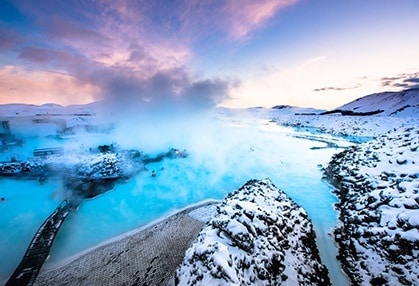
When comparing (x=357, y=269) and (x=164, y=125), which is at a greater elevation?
(x=164, y=125)

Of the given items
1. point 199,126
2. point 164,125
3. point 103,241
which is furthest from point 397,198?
point 199,126

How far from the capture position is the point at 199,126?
58.2 metres

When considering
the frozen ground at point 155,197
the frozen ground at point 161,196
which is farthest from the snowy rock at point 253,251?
the frozen ground at point 155,197

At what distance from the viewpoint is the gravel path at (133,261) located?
7684 mm

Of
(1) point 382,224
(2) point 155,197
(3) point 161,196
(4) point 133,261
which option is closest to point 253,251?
(4) point 133,261

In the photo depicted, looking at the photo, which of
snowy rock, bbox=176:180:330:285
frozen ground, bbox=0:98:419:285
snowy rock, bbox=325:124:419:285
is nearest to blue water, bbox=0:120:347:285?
frozen ground, bbox=0:98:419:285

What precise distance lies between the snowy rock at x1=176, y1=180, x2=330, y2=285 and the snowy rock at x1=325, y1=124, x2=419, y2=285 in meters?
1.60

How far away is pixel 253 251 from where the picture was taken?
6918 millimetres

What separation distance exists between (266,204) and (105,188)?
48.6 feet

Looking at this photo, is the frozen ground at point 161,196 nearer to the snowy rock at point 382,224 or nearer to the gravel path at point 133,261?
the snowy rock at point 382,224

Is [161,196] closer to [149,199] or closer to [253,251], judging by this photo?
[149,199]

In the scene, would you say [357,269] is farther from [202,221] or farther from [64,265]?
[64,265]

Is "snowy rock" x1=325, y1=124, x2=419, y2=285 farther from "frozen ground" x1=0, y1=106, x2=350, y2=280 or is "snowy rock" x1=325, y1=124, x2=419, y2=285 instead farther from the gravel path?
the gravel path

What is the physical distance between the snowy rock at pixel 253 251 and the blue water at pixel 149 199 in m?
1.37
